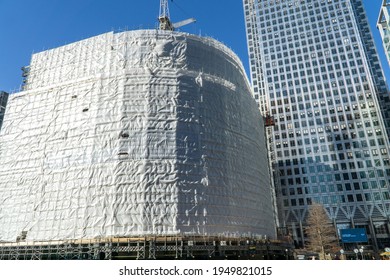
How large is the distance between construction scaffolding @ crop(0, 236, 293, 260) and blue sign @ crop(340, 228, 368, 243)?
38690mm

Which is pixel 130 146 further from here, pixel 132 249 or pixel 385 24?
pixel 385 24

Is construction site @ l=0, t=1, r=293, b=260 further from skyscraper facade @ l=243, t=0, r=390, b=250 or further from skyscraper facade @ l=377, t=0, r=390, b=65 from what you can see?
skyscraper facade @ l=243, t=0, r=390, b=250

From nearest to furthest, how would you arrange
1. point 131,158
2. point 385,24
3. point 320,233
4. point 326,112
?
1. point 131,158
2. point 385,24
3. point 320,233
4. point 326,112

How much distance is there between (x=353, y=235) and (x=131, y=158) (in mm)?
51885

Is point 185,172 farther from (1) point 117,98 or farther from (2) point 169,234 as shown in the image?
(1) point 117,98

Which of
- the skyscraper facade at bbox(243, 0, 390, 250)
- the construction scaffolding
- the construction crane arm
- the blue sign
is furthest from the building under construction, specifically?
the skyscraper facade at bbox(243, 0, 390, 250)

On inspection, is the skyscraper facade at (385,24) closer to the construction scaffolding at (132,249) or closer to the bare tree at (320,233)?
the bare tree at (320,233)

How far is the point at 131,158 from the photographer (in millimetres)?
29734

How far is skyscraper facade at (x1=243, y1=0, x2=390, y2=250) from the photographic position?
6625 cm

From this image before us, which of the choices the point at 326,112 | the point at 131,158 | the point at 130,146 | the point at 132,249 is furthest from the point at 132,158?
the point at 326,112

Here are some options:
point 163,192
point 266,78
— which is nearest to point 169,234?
point 163,192

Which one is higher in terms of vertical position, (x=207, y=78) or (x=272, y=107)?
(x=272, y=107)
